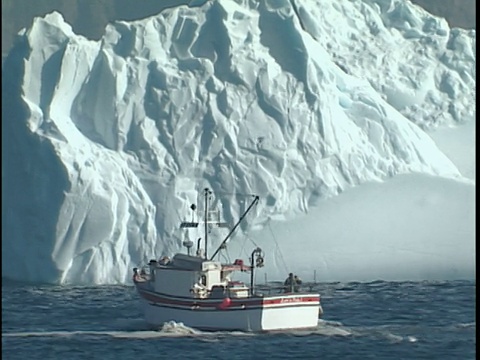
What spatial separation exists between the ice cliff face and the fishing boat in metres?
2.52

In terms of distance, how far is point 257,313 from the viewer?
736 inches

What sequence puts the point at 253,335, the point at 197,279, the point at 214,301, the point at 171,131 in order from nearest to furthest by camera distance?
the point at 253,335 → the point at 214,301 → the point at 197,279 → the point at 171,131

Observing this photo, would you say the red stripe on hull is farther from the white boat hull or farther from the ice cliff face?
the ice cliff face

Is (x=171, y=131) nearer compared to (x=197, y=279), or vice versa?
(x=197, y=279)

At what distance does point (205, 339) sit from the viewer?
59.7 feet

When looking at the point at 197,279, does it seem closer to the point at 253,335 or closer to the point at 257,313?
the point at 257,313

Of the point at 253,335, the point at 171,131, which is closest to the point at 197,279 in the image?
the point at 253,335

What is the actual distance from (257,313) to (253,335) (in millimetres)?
366

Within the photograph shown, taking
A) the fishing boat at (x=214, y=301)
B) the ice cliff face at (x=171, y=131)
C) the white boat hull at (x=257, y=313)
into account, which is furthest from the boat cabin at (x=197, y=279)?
the ice cliff face at (x=171, y=131)

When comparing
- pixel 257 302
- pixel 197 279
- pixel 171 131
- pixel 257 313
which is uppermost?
pixel 171 131

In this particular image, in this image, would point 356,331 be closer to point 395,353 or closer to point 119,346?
point 395,353

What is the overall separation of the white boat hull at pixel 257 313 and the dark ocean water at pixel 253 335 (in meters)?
0.22

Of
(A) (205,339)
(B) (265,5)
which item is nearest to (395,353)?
(A) (205,339)

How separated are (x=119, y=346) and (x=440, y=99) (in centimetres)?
1278
